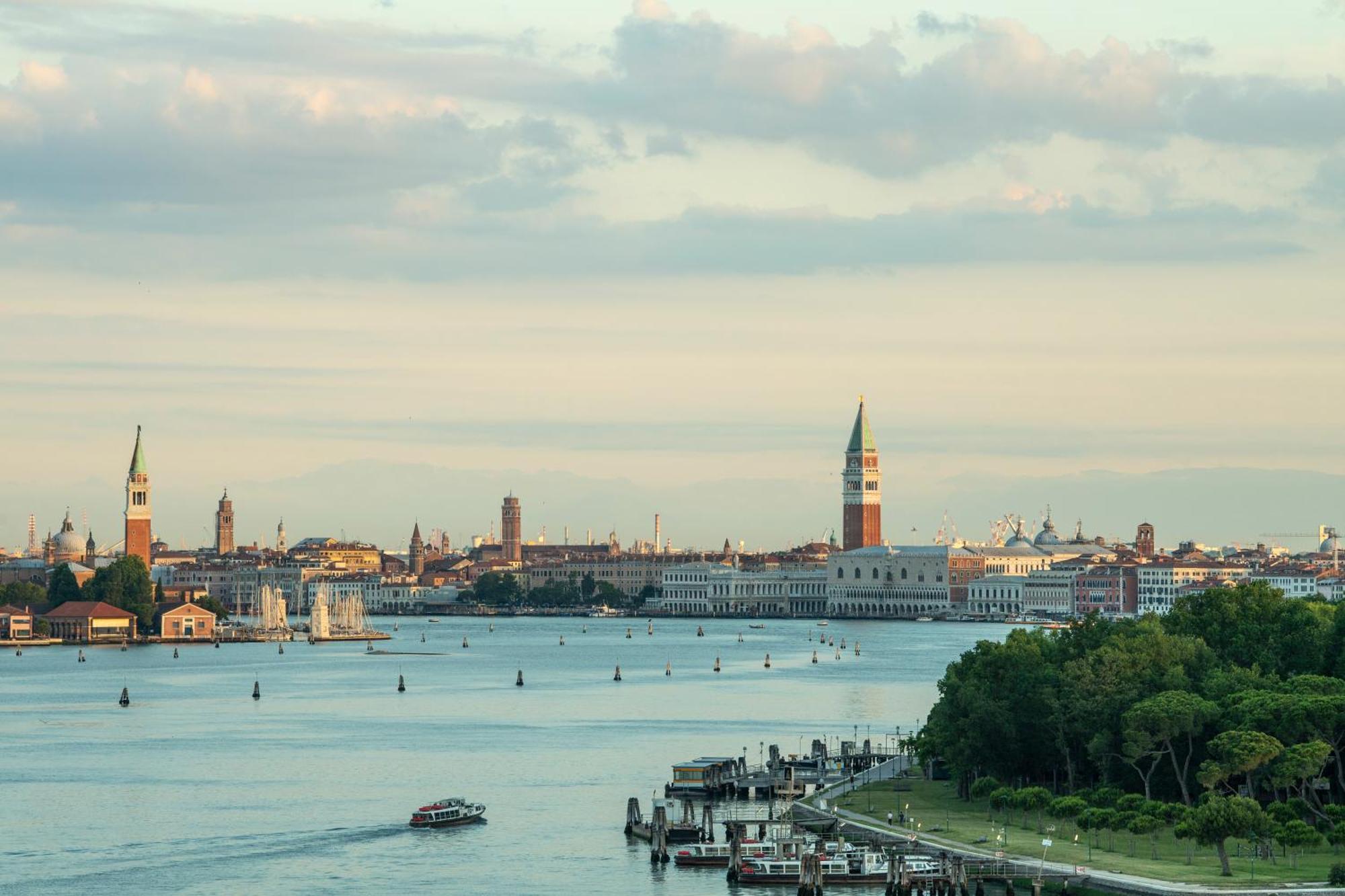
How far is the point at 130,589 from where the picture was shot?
4195 inches

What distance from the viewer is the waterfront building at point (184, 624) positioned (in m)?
107

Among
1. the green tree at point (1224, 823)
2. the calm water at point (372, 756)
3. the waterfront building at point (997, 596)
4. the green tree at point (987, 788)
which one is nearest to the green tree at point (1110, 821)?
the green tree at point (1224, 823)

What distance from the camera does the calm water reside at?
34312 mm

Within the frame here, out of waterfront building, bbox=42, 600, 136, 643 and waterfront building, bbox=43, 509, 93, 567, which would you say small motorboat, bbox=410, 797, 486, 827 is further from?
waterfront building, bbox=43, 509, 93, 567

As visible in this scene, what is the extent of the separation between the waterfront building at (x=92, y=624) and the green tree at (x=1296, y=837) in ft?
257

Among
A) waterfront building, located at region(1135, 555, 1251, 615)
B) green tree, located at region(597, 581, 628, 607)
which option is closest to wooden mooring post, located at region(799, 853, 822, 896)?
waterfront building, located at region(1135, 555, 1251, 615)

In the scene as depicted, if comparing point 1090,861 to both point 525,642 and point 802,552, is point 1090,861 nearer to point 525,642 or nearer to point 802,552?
point 525,642

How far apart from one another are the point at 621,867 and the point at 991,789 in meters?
6.45

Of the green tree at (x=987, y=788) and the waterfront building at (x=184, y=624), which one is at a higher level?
the waterfront building at (x=184, y=624)

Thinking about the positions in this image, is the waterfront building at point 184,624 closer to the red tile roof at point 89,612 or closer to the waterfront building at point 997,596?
the red tile roof at point 89,612

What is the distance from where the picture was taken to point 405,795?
139 ft

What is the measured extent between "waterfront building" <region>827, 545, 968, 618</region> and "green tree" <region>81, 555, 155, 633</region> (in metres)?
73.1

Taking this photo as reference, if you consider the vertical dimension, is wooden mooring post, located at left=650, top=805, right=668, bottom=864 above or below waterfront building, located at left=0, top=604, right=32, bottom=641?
below

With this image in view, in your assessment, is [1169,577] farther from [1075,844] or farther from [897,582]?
[1075,844]
